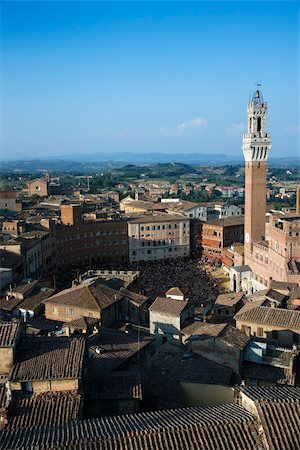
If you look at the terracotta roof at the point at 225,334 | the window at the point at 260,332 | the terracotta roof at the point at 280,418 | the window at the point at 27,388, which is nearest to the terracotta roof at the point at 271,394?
the terracotta roof at the point at 280,418

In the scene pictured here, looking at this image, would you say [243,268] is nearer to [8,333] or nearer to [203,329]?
[203,329]

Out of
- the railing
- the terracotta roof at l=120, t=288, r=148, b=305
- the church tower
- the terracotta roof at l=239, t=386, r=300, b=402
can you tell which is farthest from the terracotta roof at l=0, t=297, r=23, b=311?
the church tower

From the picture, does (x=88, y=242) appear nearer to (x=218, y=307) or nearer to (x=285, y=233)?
(x=285, y=233)

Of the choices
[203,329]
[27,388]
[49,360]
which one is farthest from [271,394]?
[203,329]

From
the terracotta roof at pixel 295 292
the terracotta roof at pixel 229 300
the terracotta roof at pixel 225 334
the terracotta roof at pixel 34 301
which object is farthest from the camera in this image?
the terracotta roof at pixel 295 292

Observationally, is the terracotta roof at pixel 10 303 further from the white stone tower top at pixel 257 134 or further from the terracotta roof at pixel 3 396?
the white stone tower top at pixel 257 134

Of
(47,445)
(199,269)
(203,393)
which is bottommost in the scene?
(199,269)

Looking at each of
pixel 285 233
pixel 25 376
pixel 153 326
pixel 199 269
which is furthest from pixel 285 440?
pixel 199 269
